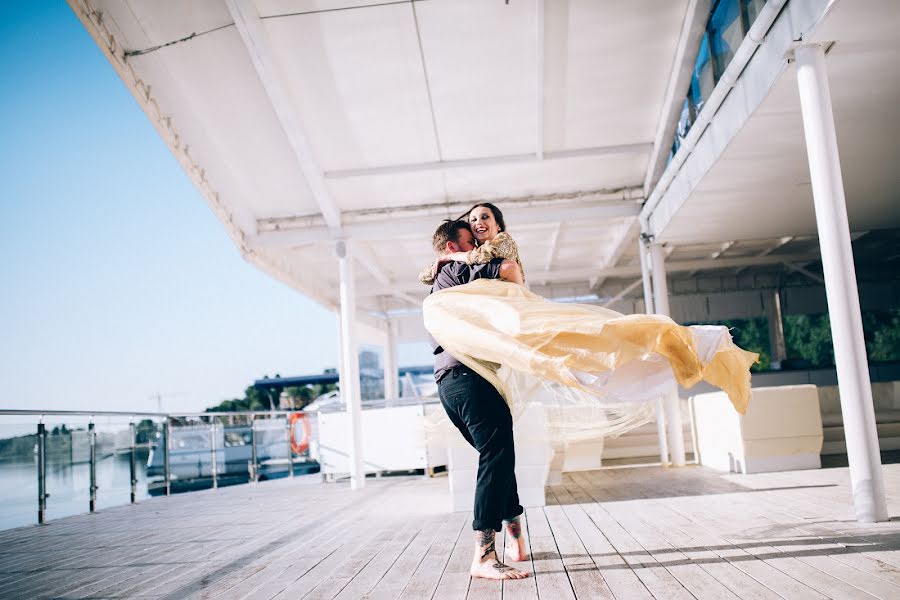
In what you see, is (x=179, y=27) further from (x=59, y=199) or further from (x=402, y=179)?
(x=59, y=199)

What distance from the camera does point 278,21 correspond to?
19.6 feet

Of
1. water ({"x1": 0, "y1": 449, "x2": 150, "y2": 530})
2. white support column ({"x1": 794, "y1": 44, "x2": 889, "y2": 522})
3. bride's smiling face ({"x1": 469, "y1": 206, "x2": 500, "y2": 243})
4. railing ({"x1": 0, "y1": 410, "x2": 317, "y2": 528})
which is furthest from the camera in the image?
railing ({"x1": 0, "y1": 410, "x2": 317, "y2": 528})

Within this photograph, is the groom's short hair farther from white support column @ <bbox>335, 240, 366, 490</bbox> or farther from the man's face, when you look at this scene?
white support column @ <bbox>335, 240, 366, 490</bbox>

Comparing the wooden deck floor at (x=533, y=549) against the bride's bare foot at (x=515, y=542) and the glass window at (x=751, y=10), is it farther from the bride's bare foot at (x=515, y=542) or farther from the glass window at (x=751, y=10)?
the glass window at (x=751, y=10)

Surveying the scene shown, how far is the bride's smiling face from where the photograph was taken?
3070 mm

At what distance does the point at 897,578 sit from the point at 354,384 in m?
7.34

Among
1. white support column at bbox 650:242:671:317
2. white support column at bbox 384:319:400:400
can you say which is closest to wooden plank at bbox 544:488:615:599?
white support column at bbox 650:242:671:317

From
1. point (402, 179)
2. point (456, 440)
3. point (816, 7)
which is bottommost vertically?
point (456, 440)

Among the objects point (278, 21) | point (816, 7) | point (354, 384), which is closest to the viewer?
point (816, 7)

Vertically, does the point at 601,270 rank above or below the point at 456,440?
above

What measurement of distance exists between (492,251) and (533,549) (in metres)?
1.53

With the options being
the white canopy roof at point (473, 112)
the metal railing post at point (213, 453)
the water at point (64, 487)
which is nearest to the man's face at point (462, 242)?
the white canopy roof at point (473, 112)

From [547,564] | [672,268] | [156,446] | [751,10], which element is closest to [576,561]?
[547,564]

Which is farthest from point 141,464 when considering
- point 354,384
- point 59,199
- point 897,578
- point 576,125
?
point 59,199
